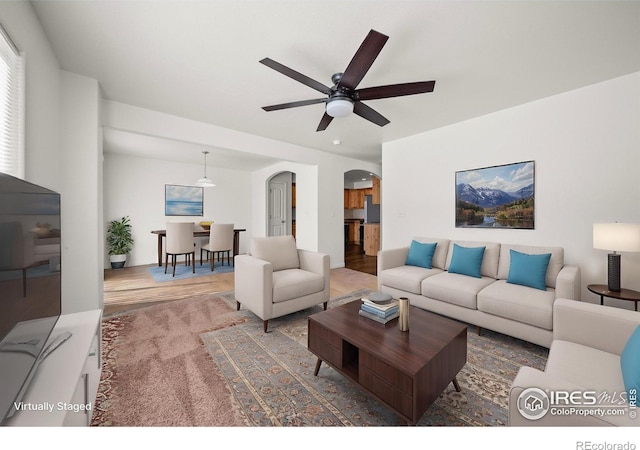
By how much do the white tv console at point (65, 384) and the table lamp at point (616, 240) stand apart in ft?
11.5

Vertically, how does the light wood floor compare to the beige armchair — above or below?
below

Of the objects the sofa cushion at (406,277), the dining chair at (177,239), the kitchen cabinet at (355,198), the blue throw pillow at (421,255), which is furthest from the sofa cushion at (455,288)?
the kitchen cabinet at (355,198)

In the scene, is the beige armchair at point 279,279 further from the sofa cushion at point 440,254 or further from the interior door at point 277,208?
the interior door at point 277,208

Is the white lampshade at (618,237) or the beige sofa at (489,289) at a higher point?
the white lampshade at (618,237)

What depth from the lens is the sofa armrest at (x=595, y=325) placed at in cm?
133

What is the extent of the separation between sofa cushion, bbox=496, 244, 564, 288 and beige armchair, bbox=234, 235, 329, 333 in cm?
192

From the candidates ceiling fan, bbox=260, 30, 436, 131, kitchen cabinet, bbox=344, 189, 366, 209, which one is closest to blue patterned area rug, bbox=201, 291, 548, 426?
ceiling fan, bbox=260, 30, 436, 131

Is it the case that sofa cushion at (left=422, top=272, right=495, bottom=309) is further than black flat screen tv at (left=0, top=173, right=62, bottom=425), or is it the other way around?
sofa cushion at (left=422, top=272, right=495, bottom=309)

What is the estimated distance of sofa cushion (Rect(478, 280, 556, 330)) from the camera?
2.00 meters

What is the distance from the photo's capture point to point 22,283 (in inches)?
37.8

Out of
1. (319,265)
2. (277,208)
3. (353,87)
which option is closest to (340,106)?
(353,87)

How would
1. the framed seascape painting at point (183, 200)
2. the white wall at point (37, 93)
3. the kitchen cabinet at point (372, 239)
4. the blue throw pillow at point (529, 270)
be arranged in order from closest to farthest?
the white wall at point (37, 93), the blue throw pillow at point (529, 270), the framed seascape painting at point (183, 200), the kitchen cabinet at point (372, 239)

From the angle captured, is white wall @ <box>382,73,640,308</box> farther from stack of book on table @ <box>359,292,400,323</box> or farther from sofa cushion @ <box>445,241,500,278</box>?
stack of book on table @ <box>359,292,400,323</box>

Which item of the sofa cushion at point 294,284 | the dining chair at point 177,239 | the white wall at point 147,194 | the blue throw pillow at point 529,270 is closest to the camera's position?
the blue throw pillow at point 529,270
